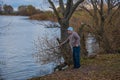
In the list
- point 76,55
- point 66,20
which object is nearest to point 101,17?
point 66,20

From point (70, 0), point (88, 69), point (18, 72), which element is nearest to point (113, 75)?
point (88, 69)

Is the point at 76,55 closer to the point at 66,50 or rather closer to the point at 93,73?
the point at 93,73

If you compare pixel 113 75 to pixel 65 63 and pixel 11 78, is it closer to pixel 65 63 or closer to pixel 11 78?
pixel 65 63

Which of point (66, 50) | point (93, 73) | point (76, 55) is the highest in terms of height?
point (66, 50)

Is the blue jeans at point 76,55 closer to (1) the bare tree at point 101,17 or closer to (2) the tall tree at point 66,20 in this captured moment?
(2) the tall tree at point 66,20

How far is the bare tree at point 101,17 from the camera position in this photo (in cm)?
2138

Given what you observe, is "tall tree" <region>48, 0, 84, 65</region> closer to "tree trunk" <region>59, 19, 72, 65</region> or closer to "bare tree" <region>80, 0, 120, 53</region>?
"tree trunk" <region>59, 19, 72, 65</region>

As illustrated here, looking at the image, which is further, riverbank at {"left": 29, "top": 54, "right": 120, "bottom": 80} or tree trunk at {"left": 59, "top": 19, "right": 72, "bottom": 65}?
tree trunk at {"left": 59, "top": 19, "right": 72, "bottom": 65}

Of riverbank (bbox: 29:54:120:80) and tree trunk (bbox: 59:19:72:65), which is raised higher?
tree trunk (bbox: 59:19:72:65)

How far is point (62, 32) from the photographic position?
16.1m

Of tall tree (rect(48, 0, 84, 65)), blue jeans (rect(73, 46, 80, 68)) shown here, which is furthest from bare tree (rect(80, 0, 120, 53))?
blue jeans (rect(73, 46, 80, 68))

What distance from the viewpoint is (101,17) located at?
2322 centimetres

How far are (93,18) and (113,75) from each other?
13477mm

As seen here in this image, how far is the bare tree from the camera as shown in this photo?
70.1 ft
